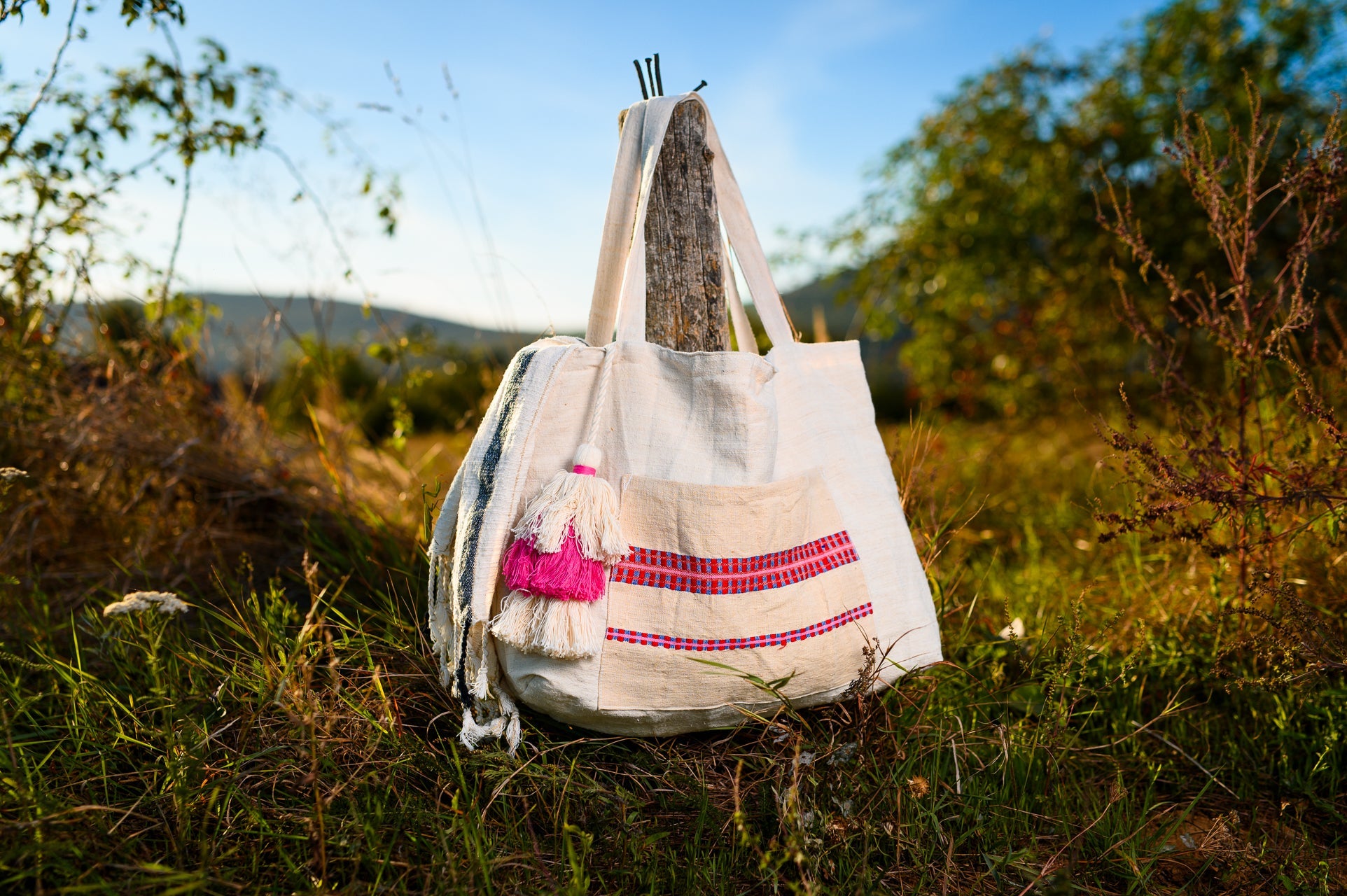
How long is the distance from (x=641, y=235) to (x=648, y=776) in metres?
1.21

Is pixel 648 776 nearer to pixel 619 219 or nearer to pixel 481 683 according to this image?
pixel 481 683

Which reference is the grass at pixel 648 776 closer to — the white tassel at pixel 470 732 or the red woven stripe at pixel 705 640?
the white tassel at pixel 470 732

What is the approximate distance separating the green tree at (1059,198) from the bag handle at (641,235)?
4666mm

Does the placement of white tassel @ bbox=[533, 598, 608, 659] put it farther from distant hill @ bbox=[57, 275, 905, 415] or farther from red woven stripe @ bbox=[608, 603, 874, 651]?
distant hill @ bbox=[57, 275, 905, 415]

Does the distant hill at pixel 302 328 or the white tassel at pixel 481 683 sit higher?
the distant hill at pixel 302 328

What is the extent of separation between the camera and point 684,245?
6.60 ft

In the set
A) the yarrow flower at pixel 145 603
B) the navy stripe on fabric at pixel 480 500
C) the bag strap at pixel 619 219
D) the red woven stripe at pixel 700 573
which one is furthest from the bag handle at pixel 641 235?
the yarrow flower at pixel 145 603

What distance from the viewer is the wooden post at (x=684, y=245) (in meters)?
1.99

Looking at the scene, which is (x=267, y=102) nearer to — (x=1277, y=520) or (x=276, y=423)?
(x=276, y=423)

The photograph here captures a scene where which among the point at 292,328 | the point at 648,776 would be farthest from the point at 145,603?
the point at 292,328

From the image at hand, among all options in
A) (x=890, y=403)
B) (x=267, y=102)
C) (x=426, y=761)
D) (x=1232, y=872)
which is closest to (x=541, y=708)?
(x=426, y=761)

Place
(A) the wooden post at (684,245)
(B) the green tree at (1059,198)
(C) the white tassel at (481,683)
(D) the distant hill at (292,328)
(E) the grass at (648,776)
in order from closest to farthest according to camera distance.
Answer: (E) the grass at (648,776) → (C) the white tassel at (481,683) → (A) the wooden post at (684,245) → (D) the distant hill at (292,328) → (B) the green tree at (1059,198)

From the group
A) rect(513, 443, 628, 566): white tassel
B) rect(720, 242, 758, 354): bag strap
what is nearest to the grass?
rect(513, 443, 628, 566): white tassel

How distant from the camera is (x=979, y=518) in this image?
3.96 metres
